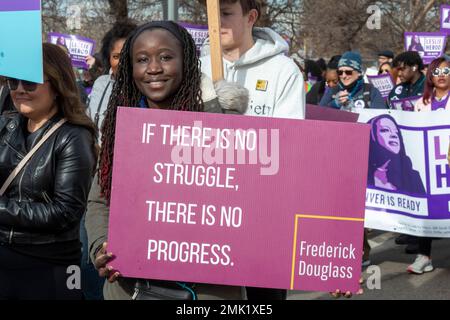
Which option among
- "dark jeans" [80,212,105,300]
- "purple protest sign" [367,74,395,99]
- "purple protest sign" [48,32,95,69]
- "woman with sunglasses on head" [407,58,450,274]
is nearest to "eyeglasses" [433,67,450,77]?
"woman with sunglasses on head" [407,58,450,274]

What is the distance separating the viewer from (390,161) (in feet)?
22.2

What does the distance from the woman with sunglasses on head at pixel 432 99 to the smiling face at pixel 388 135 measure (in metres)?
0.53

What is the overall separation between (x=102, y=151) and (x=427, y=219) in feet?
14.4

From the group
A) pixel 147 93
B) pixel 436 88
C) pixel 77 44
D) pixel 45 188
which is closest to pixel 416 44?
pixel 77 44

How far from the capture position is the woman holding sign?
2.64 m

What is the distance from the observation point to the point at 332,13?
109 feet

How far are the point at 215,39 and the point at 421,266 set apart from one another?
4.39m

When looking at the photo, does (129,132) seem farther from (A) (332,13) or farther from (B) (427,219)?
(A) (332,13)

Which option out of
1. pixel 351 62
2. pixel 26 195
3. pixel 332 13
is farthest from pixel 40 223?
pixel 332 13

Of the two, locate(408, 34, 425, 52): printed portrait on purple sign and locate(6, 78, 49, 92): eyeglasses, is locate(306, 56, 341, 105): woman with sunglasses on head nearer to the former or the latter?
locate(408, 34, 425, 52): printed portrait on purple sign

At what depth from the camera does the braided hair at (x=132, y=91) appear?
2.70 metres

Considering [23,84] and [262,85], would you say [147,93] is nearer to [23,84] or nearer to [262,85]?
[23,84]

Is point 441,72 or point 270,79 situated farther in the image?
point 441,72

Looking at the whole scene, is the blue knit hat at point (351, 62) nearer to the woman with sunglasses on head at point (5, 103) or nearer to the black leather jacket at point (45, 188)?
the woman with sunglasses on head at point (5, 103)
